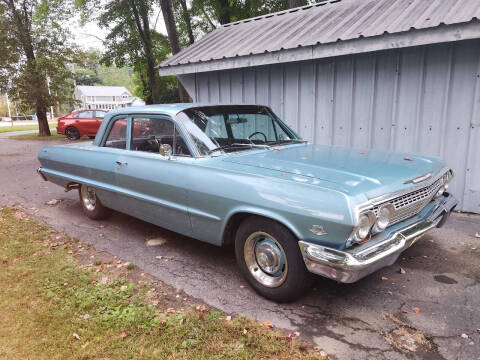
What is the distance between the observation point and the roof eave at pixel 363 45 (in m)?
4.52

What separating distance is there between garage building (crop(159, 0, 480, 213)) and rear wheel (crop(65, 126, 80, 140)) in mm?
13542

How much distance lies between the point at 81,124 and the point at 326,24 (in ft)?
51.9

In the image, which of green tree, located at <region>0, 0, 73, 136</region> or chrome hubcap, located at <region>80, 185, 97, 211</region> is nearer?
chrome hubcap, located at <region>80, 185, 97, 211</region>

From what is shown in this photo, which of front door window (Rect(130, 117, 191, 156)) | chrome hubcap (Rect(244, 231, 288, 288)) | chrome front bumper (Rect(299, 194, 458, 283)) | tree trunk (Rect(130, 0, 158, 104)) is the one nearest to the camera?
chrome front bumper (Rect(299, 194, 458, 283))

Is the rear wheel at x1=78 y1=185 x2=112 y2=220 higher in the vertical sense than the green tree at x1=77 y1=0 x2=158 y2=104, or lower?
lower

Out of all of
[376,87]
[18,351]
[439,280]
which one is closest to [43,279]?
[18,351]

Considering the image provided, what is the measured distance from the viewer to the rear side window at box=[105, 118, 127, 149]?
4.48 metres

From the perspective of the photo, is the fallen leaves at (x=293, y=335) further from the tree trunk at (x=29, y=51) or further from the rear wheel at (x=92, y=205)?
the tree trunk at (x=29, y=51)

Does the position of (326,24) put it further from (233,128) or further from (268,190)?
(268,190)

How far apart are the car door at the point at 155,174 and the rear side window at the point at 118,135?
145mm

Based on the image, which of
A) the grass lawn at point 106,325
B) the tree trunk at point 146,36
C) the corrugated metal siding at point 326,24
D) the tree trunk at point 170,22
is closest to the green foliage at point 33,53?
the tree trunk at point 146,36

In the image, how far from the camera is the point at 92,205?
5.36 metres

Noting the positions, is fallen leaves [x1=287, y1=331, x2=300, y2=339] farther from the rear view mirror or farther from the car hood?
the rear view mirror

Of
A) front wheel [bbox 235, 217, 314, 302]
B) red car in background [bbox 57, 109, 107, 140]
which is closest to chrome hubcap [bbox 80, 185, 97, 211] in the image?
front wheel [bbox 235, 217, 314, 302]
